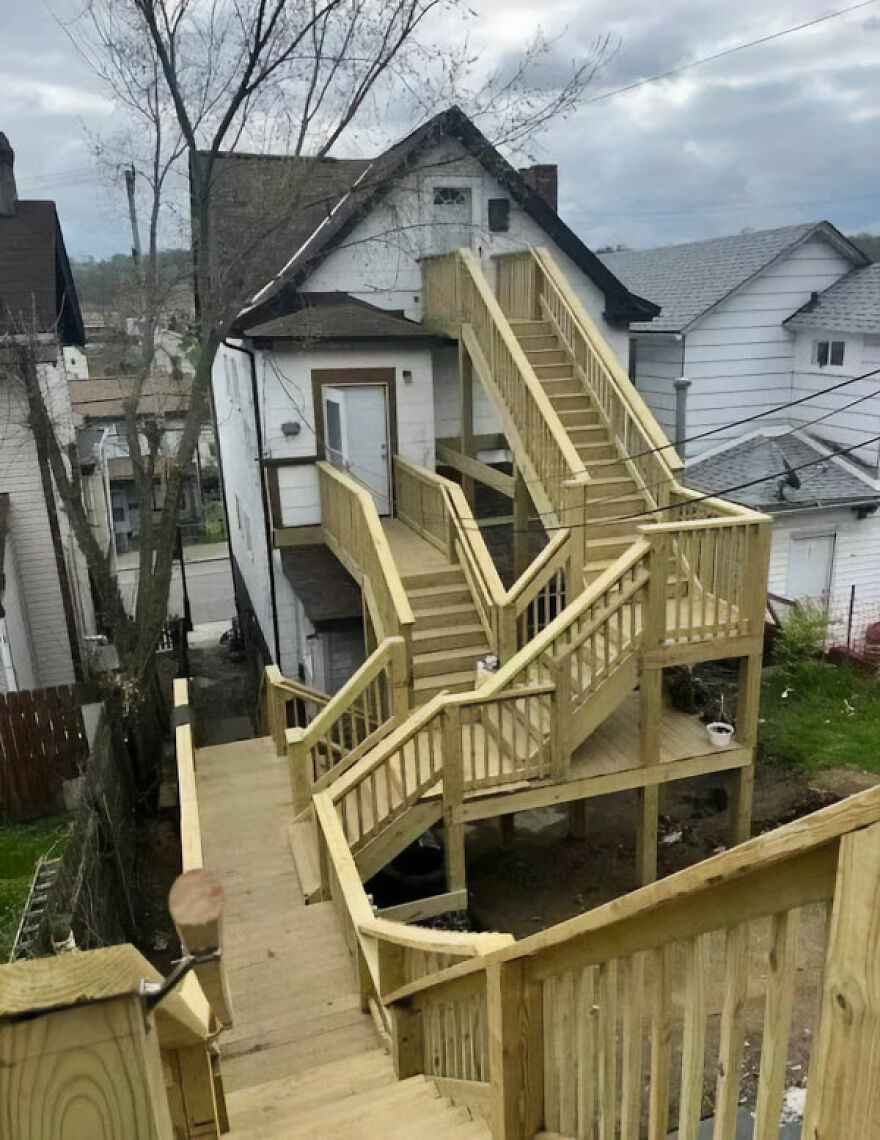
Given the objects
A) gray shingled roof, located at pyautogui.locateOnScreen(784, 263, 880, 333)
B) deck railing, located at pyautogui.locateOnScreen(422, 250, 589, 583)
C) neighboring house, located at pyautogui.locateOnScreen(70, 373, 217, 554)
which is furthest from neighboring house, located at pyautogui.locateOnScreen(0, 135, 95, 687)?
gray shingled roof, located at pyautogui.locateOnScreen(784, 263, 880, 333)

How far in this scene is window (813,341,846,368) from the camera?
1504 centimetres

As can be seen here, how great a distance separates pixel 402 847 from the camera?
764 centimetres

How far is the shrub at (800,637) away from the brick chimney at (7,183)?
1417 cm

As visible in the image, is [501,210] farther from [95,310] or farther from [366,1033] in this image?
[366,1033]

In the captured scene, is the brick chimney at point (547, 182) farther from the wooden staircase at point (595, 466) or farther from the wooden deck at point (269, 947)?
the wooden deck at point (269, 947)

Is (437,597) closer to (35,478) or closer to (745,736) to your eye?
(745,736)

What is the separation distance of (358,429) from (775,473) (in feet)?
22.7

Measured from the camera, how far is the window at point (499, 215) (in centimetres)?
1299

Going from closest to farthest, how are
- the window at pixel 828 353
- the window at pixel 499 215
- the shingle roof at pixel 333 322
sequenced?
1. the shingle roof at pixel 333 322
2. the window at pixel 499 215
3. the window at pixel 828 353

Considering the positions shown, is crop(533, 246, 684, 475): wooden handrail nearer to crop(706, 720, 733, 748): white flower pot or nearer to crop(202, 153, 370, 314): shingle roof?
crop(706, 720, 733, 748): white flower pot

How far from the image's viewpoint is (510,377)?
10.4 metres

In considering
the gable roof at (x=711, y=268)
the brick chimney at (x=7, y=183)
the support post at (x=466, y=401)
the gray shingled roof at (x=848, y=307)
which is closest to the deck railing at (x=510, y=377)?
the support post at (x=466, y=401)

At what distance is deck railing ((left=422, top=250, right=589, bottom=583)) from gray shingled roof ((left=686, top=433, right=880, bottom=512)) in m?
4.90

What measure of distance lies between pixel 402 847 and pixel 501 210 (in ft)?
32.5
